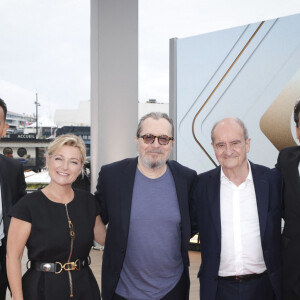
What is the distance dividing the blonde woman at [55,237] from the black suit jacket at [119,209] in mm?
116

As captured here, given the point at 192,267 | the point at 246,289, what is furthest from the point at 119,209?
the point at 192,267

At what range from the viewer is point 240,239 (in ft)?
5.82

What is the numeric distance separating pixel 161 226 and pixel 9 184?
919mm

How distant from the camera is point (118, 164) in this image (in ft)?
6.49

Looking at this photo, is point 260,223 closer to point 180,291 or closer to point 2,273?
point 180,291

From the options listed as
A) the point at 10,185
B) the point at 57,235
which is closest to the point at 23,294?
the point at 57,235

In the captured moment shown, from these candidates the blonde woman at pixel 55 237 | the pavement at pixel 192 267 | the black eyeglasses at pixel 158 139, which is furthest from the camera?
the pavement at pixel 192 267

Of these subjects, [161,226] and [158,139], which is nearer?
[161,226]

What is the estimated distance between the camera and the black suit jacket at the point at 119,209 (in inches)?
69.8

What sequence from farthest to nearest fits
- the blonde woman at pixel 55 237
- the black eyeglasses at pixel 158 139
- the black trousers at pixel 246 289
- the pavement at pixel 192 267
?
the pavement at pixel 192 267, the black eyeglasses at pixel 158 139, the black trousers at pixel 246 289, the blonde woman at pixel 55 237

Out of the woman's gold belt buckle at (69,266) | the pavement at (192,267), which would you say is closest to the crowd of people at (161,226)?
the woman's gold belt buckle at (69,266)

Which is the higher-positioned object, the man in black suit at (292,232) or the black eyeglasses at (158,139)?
the black eyeglasses at (158,139)

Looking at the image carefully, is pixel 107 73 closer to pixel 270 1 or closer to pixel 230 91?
pixel 230 91

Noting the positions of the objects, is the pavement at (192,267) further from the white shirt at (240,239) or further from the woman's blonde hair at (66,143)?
the woman's blonde hair at (66,143)
